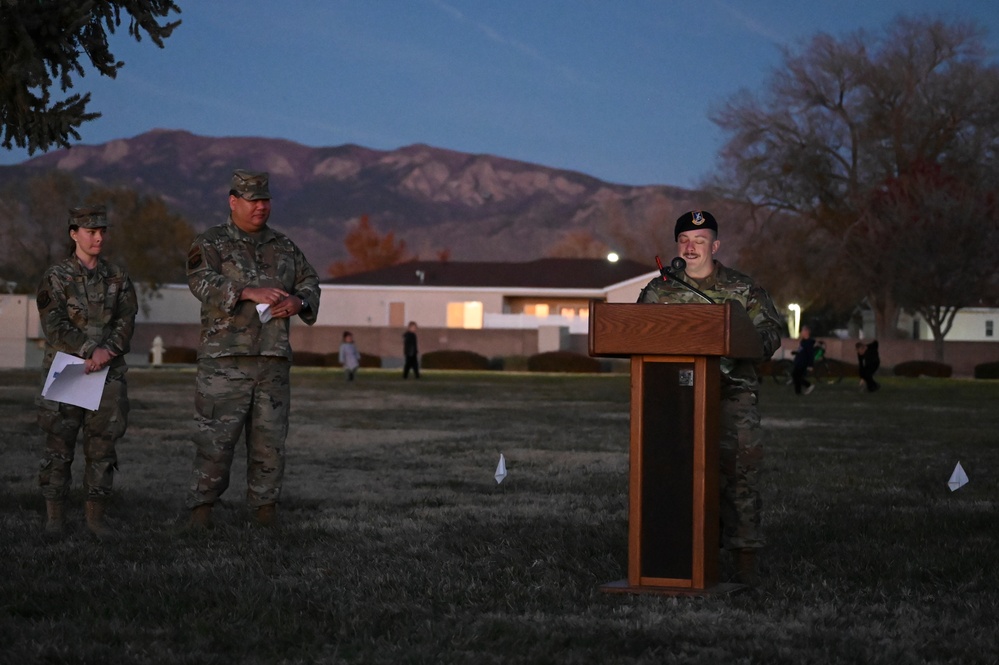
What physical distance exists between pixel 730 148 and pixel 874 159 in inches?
260

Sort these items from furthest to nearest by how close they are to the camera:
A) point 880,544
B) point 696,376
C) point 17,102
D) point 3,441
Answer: point 3,441 < point 17,102 < point 880,544 < point 696,376

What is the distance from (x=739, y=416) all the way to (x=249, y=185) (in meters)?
3.62

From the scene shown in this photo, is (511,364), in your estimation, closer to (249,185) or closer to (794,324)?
(794,324)

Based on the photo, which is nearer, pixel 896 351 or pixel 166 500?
pixel 166 500

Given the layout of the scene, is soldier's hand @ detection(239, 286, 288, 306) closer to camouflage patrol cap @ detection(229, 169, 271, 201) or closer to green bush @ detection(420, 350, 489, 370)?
camouflage patrol cap @ detection(229, 169, 271, 201)

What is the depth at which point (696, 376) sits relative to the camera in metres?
6.72

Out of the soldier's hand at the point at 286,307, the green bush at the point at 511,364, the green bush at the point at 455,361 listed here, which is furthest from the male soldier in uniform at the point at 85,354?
the green bush at the point at 511,364

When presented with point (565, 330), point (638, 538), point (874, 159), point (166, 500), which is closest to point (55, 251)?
point (565, 330)

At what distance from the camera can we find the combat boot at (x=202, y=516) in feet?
29.6

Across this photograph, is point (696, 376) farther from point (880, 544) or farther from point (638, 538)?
point (880, 544)

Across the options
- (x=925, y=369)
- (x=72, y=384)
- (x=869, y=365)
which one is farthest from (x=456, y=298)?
(x=72, y=384)

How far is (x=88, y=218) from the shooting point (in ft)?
29.7

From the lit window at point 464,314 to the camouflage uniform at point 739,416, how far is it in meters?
67.5

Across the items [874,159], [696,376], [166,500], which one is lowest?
[166,500]
